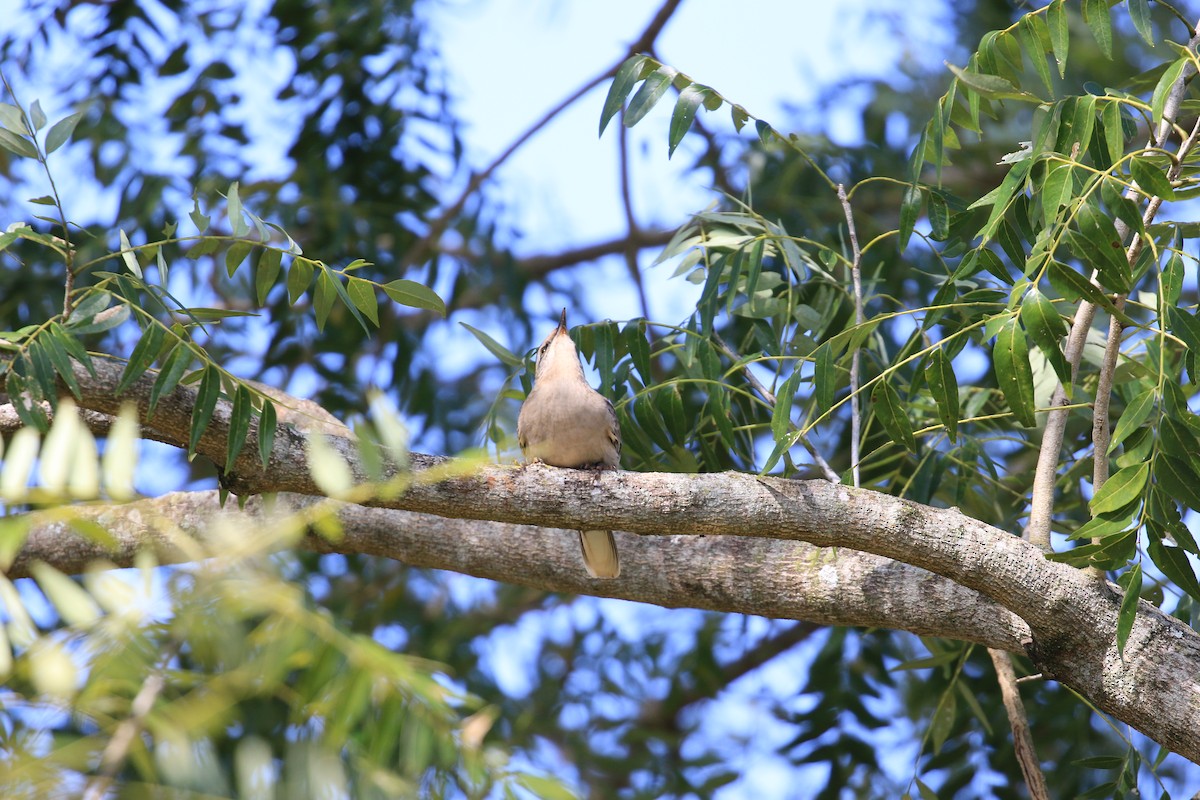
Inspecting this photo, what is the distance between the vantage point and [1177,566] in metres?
2.84

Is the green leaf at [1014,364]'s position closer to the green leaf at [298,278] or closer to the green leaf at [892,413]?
the green leaf at [892,413]

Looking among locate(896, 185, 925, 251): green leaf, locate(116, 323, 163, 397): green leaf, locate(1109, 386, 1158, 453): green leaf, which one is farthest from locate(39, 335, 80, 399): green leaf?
locate(1109, 386, 1158, 453): green leaf

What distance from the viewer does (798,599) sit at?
3715mm

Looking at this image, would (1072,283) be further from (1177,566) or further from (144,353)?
(144,353)

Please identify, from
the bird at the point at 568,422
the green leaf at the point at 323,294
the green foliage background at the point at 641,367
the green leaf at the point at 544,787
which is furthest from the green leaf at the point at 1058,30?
the green leaf at the point at 544,787

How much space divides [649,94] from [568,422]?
1.50m

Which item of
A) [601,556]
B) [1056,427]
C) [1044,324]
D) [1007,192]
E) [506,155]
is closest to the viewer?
[1044,324]

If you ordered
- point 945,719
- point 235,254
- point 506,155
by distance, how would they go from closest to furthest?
point 235,254 → point 945,719 → point 506,155

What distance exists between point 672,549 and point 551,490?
946 millimetres

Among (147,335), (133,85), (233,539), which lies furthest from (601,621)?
(233,539)

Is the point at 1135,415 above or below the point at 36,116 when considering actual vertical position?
below

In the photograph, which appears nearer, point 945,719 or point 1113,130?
point 1113,130

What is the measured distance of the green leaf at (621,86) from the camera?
355cm

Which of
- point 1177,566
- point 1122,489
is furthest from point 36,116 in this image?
point 1177,566
